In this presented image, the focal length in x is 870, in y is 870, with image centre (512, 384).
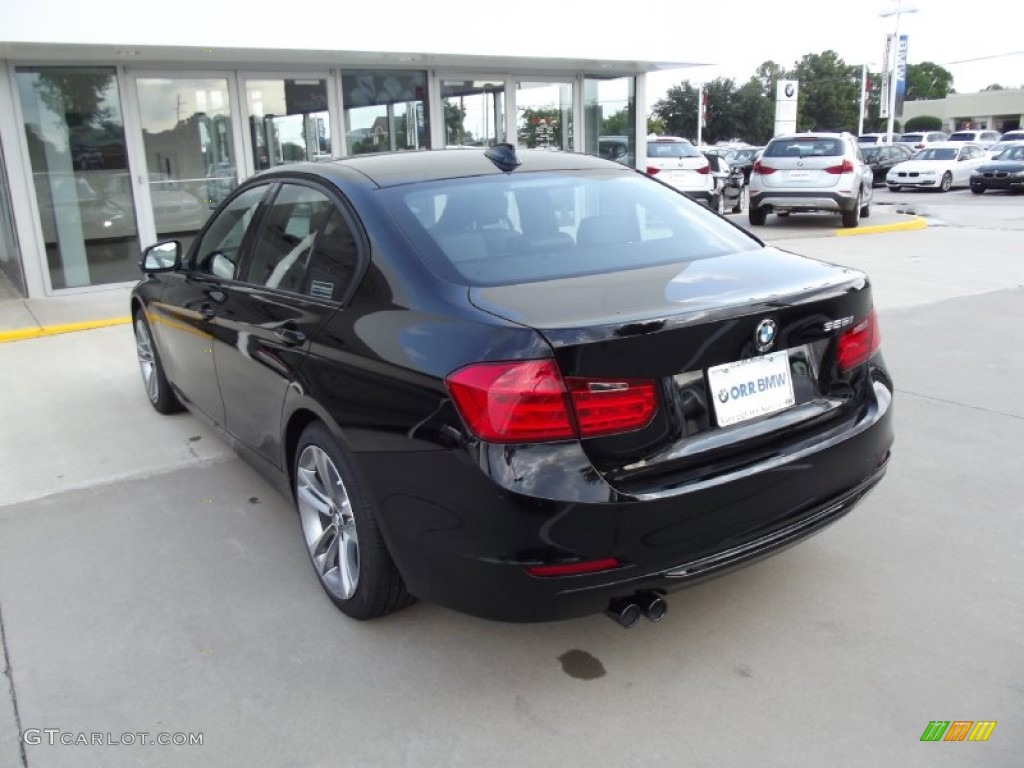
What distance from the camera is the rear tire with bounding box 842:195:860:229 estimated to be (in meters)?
15.5

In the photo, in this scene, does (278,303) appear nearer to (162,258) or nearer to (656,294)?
(656,294)

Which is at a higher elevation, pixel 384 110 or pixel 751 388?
pixel 384 110

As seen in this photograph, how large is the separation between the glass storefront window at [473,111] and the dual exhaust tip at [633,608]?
11.6 m

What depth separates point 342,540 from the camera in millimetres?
3119

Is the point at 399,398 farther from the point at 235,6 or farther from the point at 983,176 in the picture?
the point at 983,176

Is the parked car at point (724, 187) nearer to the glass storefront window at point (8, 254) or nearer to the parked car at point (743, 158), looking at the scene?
the parked car at point (743, 158)

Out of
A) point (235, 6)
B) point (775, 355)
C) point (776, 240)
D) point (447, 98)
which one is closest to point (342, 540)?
point (775, 355)

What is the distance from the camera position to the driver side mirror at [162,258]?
4.84m

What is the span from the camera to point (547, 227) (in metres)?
3.32

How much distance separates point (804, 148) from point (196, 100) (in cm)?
1052

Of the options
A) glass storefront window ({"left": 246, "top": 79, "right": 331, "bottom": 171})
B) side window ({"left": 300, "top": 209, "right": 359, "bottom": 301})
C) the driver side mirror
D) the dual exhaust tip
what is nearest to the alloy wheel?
side window ({"left": 300, "top": 209, "right": 359, "bottom": 301})

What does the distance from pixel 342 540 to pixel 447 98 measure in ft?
36.6

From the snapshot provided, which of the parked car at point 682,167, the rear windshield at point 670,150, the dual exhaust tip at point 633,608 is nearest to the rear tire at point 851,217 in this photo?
the parked car at point 682,167

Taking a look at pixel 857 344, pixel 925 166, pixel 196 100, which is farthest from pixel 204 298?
pixel 925 166
